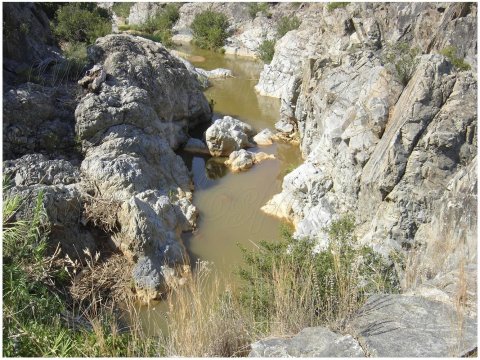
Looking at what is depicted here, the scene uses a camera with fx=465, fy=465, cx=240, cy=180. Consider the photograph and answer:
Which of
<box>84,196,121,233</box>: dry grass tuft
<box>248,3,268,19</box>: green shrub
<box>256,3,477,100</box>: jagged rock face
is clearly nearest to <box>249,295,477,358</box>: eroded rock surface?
<box>84,196,121,233</box>: dry grass tuft

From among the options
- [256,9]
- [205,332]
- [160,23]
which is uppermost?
[160,23]

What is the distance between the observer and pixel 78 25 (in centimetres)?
2005

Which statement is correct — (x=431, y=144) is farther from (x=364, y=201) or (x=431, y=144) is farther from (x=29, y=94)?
(x=29, y=94)

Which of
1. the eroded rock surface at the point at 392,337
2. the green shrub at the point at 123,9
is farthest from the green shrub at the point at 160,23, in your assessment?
the eroded rock surface at the point at 392,337

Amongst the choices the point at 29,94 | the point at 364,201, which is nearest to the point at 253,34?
the point at 29,94

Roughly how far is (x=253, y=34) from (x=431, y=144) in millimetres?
27443

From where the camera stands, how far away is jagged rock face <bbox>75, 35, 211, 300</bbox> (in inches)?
358

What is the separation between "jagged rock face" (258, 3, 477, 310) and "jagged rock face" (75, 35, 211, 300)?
114 inches

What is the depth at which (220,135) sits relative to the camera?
50.7ft

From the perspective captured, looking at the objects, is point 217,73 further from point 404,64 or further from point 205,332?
point 205,332

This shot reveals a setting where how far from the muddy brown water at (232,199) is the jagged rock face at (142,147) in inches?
20.0

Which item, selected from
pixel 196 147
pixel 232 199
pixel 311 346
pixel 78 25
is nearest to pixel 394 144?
pixel 232 199

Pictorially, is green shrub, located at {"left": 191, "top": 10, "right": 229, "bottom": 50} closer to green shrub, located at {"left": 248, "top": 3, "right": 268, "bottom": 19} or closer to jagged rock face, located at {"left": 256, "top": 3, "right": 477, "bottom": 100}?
green shrub, located at {"left": 248, "top": 3, "right": 268, "bottom": 19}

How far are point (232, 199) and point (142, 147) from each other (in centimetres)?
282
